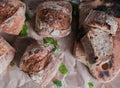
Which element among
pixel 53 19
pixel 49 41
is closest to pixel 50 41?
pixel 49 41

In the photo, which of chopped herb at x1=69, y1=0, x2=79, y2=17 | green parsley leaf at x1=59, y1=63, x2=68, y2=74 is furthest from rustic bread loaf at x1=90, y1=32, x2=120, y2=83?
chopped herb at x1=69, y1=0, x2=79, y2=17

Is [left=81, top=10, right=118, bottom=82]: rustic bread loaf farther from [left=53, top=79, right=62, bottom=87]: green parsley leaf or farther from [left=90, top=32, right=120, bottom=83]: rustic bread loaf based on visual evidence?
[left=53, top=79, right=62, bottom=87]: green parsley leaf

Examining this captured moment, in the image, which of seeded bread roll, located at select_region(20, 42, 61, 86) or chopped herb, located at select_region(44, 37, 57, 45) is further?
chopped herb, located at select_region(44, 37, 57, 45)

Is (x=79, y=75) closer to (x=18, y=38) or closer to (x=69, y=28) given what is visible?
(x=69, y=28)

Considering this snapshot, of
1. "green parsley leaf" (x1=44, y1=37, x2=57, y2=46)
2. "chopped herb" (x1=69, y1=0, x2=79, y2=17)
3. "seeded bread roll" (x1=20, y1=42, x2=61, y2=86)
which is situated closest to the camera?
"seeded bread roll" (x1=20, y1=42, x2=61, y2=86)

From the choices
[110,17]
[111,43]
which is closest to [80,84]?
[111,43]

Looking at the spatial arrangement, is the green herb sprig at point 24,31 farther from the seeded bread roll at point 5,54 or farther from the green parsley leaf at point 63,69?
the green parsley leaf at point 63,69
